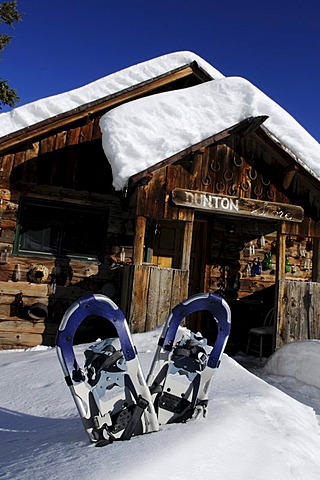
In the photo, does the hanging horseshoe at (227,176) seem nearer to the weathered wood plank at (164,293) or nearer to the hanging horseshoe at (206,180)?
the hanging horseshoe at (206,180)

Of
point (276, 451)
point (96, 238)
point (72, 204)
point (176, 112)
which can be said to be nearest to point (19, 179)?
point (72, 204)

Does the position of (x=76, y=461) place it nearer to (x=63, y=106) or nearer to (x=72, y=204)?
(x=72, y=204)

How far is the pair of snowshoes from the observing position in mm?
2289

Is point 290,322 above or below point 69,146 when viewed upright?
below

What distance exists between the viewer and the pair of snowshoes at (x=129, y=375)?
90.1 inches

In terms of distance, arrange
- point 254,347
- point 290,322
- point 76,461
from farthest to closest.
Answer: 1. point 254,347
2. point 290,322
3. point 76,461

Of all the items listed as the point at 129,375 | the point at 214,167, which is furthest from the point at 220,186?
the point at 129,375

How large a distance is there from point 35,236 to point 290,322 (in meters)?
5.08

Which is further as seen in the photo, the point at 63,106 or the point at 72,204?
the point at 63,106

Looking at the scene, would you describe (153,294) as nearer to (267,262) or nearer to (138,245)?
(138,245)

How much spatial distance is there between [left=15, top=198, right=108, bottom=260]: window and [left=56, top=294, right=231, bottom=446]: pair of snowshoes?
17.5 ft

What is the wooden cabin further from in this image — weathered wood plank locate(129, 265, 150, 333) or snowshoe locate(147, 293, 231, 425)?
snowshoe locate(147, 293, 231, 425)

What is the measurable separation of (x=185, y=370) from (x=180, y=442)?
0.55 metres

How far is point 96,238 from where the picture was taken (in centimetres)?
790
